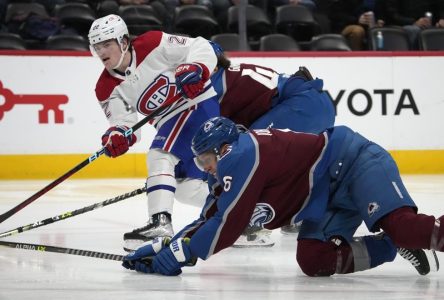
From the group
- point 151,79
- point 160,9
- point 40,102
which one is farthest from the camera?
point 160,9

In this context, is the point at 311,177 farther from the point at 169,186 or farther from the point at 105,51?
the point at 105,51

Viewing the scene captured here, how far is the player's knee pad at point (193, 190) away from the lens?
15.2 feet

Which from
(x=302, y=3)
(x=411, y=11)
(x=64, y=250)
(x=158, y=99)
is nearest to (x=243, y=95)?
(x=158, y=99)

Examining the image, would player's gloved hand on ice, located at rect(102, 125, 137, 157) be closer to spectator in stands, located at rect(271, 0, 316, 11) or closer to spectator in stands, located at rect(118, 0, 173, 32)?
spectator in stands, located at rect(118, 0, 173, 32)

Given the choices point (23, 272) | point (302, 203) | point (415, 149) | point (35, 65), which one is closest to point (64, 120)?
point (35, 65)

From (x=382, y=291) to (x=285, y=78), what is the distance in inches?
67.5

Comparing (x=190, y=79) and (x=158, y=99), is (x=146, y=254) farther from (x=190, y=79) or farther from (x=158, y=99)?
(x=158, y=99)

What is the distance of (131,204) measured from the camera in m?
6.26

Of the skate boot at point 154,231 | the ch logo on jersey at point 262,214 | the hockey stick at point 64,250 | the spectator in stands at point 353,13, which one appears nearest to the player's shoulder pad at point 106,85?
the skate boot at point 154,231

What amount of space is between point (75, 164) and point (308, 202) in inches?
167

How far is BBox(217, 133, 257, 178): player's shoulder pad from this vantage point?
3.31 m

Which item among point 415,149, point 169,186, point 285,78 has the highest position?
point 285,78

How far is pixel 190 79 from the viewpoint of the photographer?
431 cm

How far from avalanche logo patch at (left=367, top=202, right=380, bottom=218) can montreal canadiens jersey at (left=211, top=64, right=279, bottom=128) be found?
132 cm
